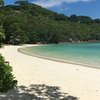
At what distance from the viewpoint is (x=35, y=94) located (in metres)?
8.48

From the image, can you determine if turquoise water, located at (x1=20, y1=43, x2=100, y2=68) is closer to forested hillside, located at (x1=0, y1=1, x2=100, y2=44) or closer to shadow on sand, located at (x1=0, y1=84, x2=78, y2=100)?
forested hillside, located at (x1=0, y1=1, x2=100, y2=44)

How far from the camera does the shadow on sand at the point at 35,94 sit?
8000 millimetres

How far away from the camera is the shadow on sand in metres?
8.00

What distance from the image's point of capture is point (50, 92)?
29.0 feet

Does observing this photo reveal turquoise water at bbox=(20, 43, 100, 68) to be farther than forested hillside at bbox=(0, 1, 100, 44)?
No

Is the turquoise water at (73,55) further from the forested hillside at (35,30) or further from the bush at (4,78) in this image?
the bush at (4,78)

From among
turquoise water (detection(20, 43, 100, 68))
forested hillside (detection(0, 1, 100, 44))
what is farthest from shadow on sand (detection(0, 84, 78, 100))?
turquoise water (detection(20, 43, 100, 68))

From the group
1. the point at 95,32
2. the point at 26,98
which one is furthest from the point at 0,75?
the point at 95,32

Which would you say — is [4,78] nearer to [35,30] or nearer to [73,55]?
[73,55]

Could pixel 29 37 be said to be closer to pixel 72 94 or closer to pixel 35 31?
pixel 35 31

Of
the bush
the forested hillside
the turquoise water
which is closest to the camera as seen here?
the bush

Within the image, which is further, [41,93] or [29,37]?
[29,37]

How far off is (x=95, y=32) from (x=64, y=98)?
145 m

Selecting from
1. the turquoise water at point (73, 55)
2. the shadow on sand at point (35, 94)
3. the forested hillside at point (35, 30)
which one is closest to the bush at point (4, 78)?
the shadow on sand at point (35, 94)
